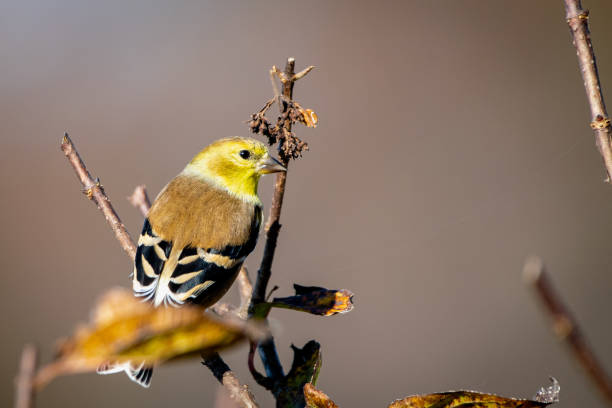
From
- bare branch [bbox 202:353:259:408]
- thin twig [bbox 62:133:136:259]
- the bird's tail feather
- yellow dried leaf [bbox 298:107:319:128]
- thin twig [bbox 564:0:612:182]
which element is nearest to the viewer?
thin twig [bbox 564:0:612:182]

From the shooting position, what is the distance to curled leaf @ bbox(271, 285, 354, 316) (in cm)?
180

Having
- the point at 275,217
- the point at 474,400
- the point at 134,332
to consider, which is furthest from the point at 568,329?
the point at 275,217

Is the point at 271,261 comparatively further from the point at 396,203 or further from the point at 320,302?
the point at 396,203

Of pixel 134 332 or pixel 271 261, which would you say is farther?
pixel 271 261

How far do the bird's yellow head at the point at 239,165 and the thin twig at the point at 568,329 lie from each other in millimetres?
3282

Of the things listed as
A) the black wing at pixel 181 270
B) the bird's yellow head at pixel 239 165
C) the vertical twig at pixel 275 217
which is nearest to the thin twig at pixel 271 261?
the vertical twig at pixel 275 217

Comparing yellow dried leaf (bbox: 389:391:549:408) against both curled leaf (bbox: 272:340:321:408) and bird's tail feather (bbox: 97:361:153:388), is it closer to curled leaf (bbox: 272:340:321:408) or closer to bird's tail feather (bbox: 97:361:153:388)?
curled leaf (bbox: 272:340:321:408)

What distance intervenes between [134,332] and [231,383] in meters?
0.99

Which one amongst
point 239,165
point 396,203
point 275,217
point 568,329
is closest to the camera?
point 568,329

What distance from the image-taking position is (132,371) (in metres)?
2.48

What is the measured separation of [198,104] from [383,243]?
3701 mm

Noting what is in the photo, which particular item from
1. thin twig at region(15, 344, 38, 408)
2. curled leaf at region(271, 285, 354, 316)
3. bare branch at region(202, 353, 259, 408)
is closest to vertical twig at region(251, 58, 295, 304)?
curled leaf at region(271, 285, 354, 316)

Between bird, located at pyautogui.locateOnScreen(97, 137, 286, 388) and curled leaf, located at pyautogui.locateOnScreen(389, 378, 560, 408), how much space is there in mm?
1438

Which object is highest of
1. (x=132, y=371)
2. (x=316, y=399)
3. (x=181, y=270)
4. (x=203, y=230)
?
(x=203, y=230)
